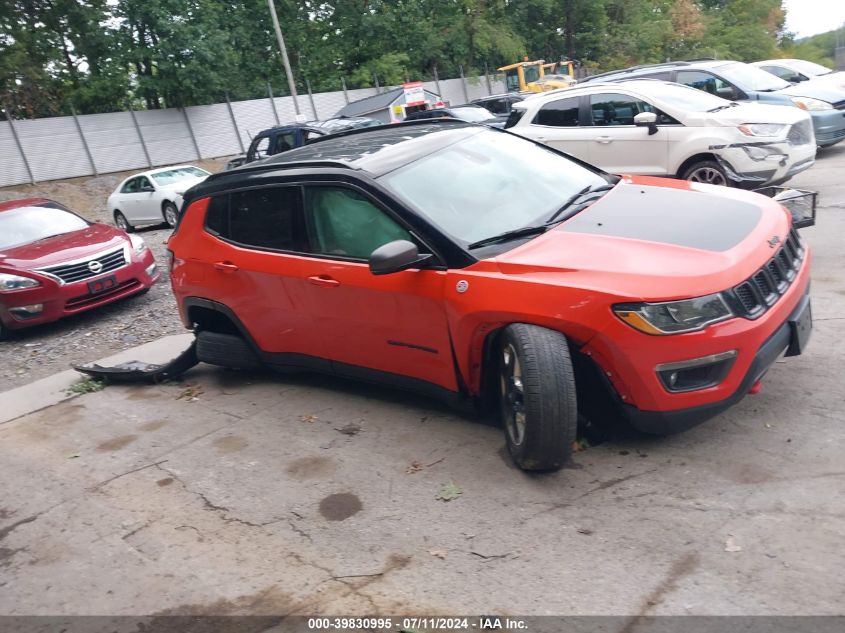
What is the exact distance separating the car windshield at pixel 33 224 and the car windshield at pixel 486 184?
6.61 metres

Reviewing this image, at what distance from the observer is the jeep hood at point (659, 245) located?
11.4 feet

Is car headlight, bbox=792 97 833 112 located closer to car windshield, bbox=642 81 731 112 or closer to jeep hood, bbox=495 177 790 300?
car windshield, bbox=642 81 731 112

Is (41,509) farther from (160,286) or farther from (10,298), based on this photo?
(160,286)

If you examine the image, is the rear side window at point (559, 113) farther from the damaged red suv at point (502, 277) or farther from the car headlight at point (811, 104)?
the damaged red suv at point (502, 277)

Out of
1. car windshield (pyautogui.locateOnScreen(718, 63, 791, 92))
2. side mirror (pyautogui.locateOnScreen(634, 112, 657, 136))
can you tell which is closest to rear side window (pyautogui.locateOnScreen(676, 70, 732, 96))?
car windshield (pyautogui.locateOnScreen(718, 63, 791, 92))

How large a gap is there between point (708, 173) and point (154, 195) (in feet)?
41.1

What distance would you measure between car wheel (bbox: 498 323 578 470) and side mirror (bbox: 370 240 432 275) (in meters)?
0.66

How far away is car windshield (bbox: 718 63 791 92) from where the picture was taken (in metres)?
12.3

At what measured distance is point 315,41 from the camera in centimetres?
4034

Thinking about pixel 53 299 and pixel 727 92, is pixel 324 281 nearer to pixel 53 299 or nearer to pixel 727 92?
pixel 53 299

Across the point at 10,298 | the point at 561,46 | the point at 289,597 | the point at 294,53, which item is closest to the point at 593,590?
the point at 289,597

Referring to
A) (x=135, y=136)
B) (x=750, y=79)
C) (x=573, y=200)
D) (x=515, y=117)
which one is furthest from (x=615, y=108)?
(x=135, y=136)

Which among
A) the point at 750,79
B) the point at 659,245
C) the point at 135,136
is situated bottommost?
the point at 750,79

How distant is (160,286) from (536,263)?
25.5 ft
